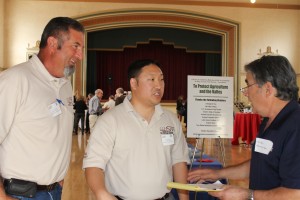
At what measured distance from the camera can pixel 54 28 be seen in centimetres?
220

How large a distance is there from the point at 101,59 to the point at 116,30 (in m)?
3.18

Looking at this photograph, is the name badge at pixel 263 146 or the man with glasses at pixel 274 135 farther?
the name badge at pixel 263 146

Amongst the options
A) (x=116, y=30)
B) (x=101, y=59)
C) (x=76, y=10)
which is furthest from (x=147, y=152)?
(x=101, y=59)

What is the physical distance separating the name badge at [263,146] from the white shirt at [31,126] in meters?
1.08

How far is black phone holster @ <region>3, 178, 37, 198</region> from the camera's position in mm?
1982

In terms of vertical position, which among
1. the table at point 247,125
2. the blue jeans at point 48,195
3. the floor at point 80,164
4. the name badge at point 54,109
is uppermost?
the name badge at point 54,109

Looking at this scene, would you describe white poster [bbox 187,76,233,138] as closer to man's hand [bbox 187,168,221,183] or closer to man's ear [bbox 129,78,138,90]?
man's hand [bbox 187,168,221,183]

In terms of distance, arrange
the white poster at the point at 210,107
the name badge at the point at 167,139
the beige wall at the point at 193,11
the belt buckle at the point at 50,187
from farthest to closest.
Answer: the beige wall at the point at 193,11, the white poster at the point at 210,107, the name badge at the point at 167,139, the belt buckle at the point at 50,187

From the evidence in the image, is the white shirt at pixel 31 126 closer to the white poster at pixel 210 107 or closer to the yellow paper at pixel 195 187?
the yellow paper at pixel 195 187

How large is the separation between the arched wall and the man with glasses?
1391 centimetres

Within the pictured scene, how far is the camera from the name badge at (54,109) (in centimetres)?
213

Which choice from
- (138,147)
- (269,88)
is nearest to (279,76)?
(269,88)

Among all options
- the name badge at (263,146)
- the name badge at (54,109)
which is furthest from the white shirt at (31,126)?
the name badge at (263,146)

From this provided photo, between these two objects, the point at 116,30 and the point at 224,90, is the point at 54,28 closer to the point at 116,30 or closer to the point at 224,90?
the point at 224,90
